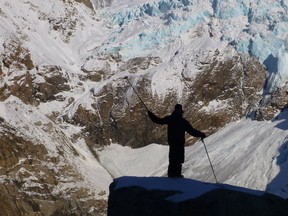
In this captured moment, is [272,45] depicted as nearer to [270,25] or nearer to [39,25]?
[270,25]

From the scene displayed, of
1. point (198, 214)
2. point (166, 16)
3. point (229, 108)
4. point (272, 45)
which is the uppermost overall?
point (198, 214)

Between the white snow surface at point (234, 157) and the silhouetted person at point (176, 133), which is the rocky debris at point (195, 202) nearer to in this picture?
the silhouetted person at point (176, 133)

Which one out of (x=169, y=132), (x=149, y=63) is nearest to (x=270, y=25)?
(x=149, y=63)

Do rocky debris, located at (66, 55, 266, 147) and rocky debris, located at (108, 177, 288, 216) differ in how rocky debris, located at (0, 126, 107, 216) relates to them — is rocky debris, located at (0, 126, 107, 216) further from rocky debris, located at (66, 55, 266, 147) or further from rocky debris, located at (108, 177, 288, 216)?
rocky debris, located at (108, 177, 288, 216)

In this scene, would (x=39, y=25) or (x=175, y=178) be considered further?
(x=39, y=25)

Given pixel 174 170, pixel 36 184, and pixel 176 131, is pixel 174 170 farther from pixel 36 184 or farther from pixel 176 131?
pixel 36 184

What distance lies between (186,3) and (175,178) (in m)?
134

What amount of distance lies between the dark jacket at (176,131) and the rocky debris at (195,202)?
2.16 metres

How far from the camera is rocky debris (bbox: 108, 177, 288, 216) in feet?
54.1

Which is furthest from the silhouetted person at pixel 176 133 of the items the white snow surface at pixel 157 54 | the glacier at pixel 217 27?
the glacier at pixel 217 27

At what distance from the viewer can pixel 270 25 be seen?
14062 cm

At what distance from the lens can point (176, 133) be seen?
64.1 feet

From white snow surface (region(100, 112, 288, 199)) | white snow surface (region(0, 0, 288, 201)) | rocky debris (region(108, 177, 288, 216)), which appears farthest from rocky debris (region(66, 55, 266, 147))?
rocky debris (region(108, 177, 288, 216))

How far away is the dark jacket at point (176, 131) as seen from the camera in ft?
63.6
